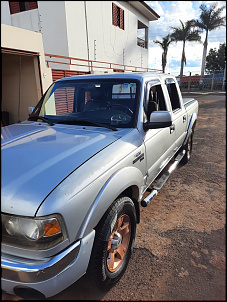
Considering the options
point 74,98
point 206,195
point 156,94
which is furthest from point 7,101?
point 206,195

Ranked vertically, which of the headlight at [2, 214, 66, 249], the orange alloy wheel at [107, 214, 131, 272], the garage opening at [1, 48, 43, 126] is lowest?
the orange alloy wheel at [107, 214, 131, 272]

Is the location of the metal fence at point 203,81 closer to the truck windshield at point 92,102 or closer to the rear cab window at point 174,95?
the rear cab window at point 174,95

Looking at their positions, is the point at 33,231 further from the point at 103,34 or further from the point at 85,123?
the point at 103,34

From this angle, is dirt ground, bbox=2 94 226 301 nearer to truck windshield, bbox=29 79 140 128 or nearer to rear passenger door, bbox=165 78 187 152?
rear passenger door, bbox=165 78 187 152

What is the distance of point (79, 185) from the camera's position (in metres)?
1.54

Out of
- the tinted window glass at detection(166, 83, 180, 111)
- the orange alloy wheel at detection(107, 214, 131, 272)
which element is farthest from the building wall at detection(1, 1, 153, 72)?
the orange alloy wheel at detection(107, 214, 131, 272)

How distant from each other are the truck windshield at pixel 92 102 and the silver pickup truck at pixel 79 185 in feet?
0.05

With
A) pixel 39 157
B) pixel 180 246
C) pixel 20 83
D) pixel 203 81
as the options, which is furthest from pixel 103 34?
pixel 203 81

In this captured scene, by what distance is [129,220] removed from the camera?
2.24 m

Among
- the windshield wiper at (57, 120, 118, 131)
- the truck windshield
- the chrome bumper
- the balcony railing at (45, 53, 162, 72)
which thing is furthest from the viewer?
the balcony railing at (45, 53, 162, 72)

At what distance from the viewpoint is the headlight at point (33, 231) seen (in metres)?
1.39

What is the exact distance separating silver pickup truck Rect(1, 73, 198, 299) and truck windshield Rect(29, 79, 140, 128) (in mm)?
14

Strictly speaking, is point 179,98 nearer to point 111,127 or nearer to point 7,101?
point 111,127

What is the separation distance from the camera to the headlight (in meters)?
1.39
